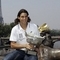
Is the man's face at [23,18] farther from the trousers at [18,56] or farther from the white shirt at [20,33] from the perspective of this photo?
the trousers at [18,56]

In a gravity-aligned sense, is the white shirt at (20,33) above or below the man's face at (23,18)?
below

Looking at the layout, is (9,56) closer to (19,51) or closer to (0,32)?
(19,51)

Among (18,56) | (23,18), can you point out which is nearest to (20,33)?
(23,18)

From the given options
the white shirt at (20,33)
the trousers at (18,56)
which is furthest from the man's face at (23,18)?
the trousers at (18,56)

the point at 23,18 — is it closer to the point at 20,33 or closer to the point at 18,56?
the point at 20,33

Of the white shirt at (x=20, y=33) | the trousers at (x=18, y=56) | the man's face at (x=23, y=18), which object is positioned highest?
the man's face at (x=23, y=18)

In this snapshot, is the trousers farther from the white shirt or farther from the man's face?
the man's face

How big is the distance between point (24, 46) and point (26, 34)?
205 mm

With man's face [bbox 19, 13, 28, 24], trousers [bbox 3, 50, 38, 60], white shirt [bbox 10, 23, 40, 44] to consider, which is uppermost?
man's face [bbox 19, 13, 28, 24]

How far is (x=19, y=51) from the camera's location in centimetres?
470

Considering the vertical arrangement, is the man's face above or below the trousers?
above

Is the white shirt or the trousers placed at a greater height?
the white shirt

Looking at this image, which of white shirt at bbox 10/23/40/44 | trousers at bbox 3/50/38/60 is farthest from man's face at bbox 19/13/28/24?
trousers at bbox 3/50/38/60

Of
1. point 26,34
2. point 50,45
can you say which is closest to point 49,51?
point 50,45
